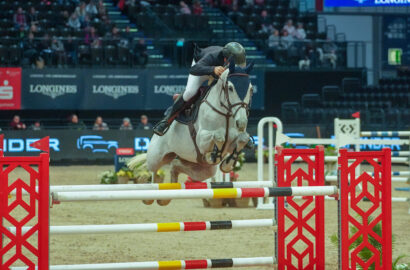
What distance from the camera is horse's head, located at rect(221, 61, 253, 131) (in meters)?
6.58

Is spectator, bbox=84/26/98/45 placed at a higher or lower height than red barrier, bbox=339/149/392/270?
higher

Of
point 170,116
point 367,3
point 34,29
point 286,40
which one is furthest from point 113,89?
point 170,116

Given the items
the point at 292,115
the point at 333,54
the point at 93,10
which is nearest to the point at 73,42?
the point at 93,10

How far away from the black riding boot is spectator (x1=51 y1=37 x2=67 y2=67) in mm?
12801

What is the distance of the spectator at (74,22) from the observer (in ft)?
69.1

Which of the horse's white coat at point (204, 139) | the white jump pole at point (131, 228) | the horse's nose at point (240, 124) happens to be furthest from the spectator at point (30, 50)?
the white jump pole at point (131, 228)

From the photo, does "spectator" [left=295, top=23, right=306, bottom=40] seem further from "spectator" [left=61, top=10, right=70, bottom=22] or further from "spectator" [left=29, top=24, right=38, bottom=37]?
"spectator" [left=29, top=24, right=38, bottom=37]

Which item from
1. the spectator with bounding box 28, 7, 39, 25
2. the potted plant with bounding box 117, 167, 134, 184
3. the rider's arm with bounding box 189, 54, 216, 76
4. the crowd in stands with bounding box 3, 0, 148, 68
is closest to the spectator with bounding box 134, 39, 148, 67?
the crowd in stands with bounding box 3, 0, 148, 68

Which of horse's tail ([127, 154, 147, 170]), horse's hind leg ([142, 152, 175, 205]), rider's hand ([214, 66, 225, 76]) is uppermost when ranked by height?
rider's hand ([214, 66, 225, 76])

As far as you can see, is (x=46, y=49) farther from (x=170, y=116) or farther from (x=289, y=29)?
(x=170, y=116)

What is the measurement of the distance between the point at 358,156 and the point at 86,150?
14.6m

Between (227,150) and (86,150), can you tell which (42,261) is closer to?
(227,150)

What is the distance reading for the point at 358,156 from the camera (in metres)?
5.93

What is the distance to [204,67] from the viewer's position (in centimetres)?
709
